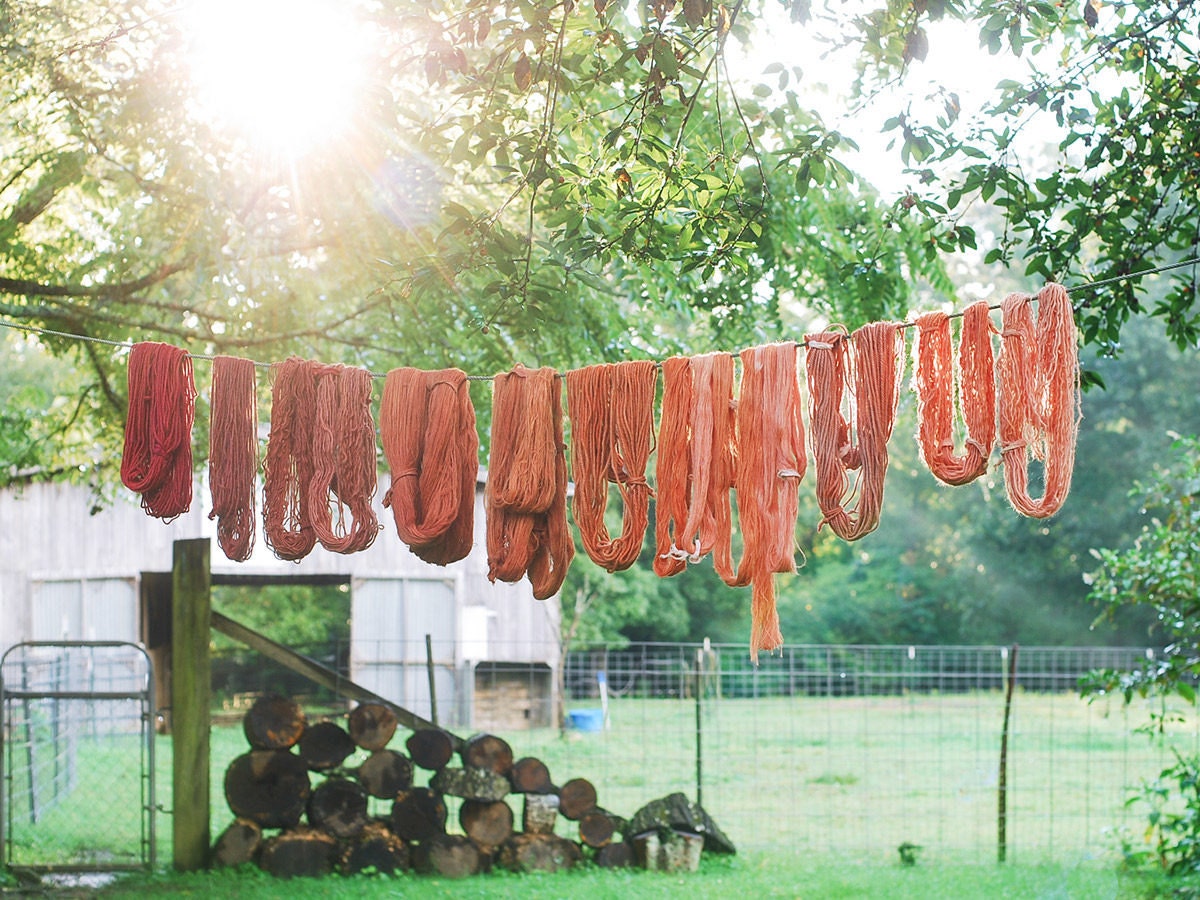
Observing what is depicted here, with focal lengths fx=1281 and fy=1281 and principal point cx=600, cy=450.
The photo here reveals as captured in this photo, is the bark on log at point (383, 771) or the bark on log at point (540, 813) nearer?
the bark on log at point (383, 771)

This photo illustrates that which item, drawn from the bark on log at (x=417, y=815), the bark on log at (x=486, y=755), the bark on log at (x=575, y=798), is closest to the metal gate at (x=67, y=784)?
the bark on log at (x=417, y=815)

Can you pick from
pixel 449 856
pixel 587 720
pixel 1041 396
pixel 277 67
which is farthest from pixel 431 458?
pixel 587 720

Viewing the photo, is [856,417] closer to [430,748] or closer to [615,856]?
[430,748]

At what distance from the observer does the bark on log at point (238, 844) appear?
26.6 ft

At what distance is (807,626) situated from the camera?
32.3 metres

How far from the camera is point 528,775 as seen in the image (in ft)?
27.9

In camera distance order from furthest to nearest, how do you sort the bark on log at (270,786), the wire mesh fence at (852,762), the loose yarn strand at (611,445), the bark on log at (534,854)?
the wire mesh fence at (852,762), the bark on log at (534,854), the bark on log at (270,786), the loose yarn strand at (611,445)

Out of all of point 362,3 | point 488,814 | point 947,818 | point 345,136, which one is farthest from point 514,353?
point 947,818

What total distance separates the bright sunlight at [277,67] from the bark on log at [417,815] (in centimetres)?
417

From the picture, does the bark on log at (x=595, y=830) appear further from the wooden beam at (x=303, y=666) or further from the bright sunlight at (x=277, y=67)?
the bright sunlight at (x=277, y=67)

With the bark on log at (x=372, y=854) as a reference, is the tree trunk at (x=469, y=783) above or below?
above

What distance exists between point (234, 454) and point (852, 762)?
1212 centimetres

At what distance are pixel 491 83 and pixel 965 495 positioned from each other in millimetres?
29044

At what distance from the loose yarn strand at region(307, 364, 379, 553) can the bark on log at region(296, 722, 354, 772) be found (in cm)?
434
